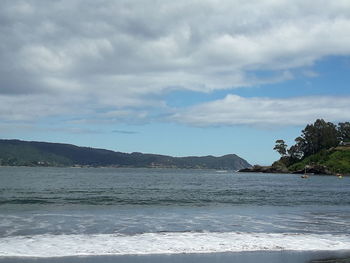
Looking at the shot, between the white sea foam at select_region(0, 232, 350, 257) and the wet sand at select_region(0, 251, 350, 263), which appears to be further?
the white sea foam at select_region(0, 232, 350, 257)

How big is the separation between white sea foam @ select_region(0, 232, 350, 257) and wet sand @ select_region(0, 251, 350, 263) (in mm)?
662

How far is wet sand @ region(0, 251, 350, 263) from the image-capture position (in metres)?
15.5

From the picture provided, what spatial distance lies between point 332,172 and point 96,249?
198590mm

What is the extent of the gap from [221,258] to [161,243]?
3638 millimetres

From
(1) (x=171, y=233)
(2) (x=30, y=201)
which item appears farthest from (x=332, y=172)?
(1) (x=171, y=233)

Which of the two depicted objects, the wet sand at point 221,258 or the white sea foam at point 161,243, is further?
the white sea foam at point 161,243

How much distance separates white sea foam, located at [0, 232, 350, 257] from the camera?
17.1m

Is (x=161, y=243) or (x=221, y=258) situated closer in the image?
(x=221, y=258)

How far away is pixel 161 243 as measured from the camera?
1894 cm

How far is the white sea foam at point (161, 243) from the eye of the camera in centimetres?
1709

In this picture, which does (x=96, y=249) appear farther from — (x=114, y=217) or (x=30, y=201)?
(x=30, y=201)

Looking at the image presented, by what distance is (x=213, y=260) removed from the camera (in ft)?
52.0

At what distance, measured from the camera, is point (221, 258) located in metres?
16.2

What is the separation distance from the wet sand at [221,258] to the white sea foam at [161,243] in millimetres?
662
